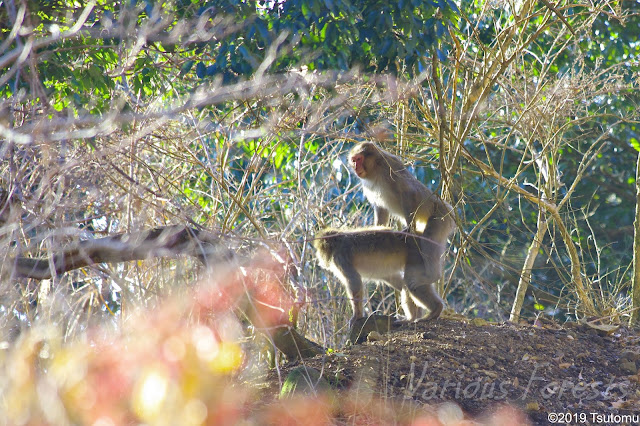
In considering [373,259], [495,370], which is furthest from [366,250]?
[495,370]

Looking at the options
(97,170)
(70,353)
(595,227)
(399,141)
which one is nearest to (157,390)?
(70,353)

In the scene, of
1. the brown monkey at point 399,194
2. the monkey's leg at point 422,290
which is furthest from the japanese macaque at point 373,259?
the brown monkey at point 399,194

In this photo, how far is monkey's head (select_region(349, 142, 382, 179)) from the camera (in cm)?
765

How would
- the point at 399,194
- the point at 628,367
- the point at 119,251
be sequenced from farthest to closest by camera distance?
the point at 399,194
the point at 628,367
the point at 119,251

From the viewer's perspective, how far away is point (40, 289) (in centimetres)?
564

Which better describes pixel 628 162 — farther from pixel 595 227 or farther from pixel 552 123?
pixel 552 123

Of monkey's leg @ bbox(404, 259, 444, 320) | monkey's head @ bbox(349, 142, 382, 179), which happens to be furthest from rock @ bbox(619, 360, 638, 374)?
monkey's head @ bbox(349, 142, 382, 179)

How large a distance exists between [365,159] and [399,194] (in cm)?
50

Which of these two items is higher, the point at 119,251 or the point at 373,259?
the point at 119,251

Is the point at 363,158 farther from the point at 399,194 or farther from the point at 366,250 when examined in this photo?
the point at 366,250

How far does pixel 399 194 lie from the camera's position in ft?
25.2

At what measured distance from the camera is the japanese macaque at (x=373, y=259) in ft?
24.1

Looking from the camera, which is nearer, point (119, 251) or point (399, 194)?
point (119, 251)

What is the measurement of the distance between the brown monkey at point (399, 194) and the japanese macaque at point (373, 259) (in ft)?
0.67
